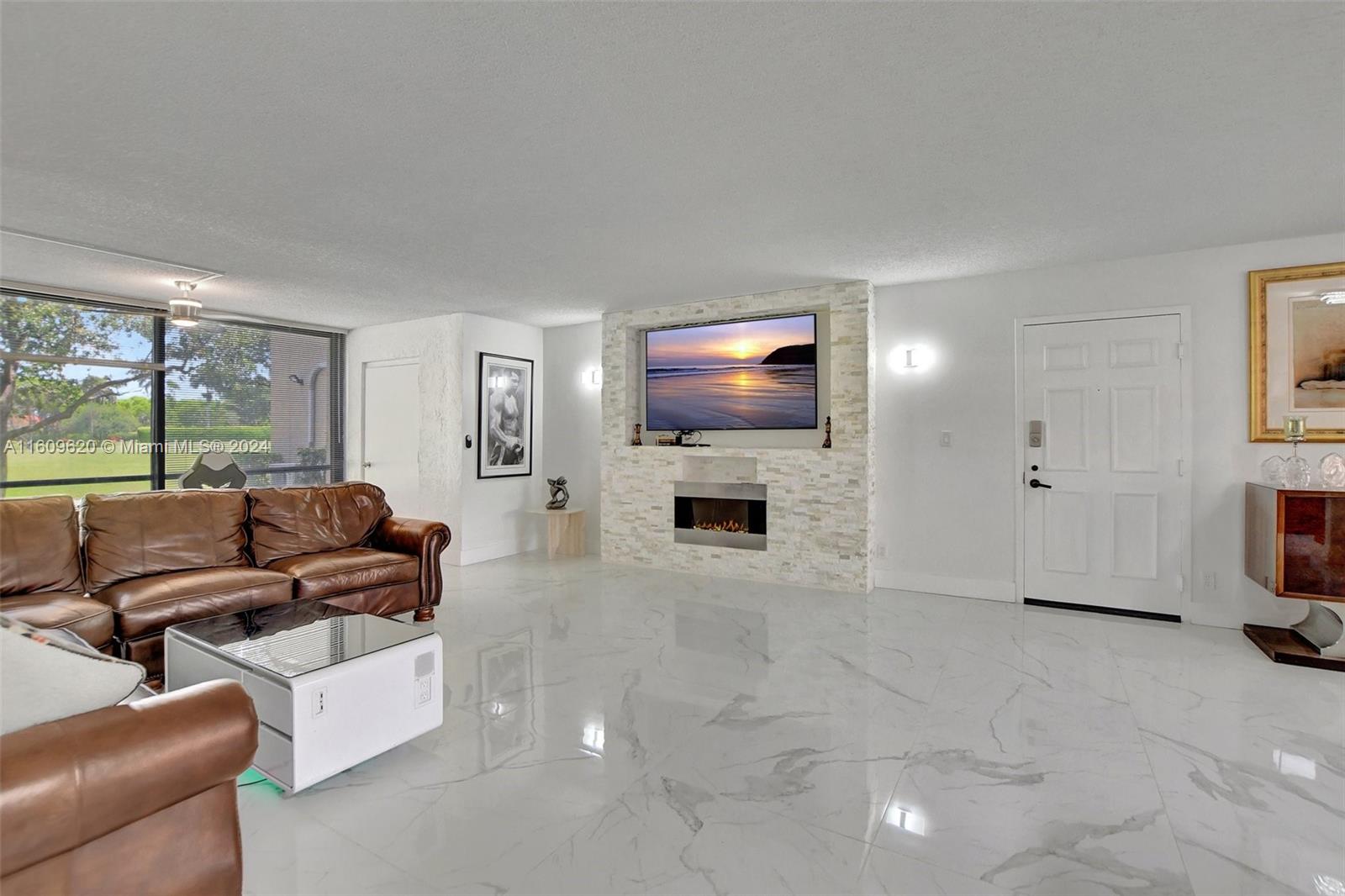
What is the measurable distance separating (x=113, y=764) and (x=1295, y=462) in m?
5.59

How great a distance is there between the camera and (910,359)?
206 inches

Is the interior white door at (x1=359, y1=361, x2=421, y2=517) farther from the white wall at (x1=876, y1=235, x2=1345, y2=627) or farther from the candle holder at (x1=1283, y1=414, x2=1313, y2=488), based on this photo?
the candle holder at (x1=1283, y1=414, x2=1313, y2=488)

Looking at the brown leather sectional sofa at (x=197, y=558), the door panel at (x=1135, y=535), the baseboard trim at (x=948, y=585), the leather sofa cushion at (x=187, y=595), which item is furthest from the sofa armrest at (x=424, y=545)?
the door panel at (x=1135, y=535)

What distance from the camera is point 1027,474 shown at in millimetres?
4883

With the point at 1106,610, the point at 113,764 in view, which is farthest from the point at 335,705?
the point at 1106,610

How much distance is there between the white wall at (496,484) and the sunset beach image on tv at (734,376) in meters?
1.50

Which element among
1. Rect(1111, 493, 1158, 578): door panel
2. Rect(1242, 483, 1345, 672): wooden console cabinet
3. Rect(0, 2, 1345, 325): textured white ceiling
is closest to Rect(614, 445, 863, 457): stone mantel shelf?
Rect(0, 2, 1345, 325): textured white ceiling

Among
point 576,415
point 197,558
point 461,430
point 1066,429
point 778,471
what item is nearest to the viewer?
point 197,558

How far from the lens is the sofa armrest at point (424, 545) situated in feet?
14.8

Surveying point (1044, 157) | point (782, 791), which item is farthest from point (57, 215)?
point (1044, 157)

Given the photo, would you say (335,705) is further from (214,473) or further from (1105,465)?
(1105,465)

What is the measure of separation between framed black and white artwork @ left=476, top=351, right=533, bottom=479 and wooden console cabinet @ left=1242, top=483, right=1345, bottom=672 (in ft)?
20.0

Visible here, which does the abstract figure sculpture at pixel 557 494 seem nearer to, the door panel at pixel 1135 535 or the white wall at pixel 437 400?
the white wall at pixel 437 400

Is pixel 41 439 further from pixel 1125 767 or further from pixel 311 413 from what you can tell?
pixel 1125 767
